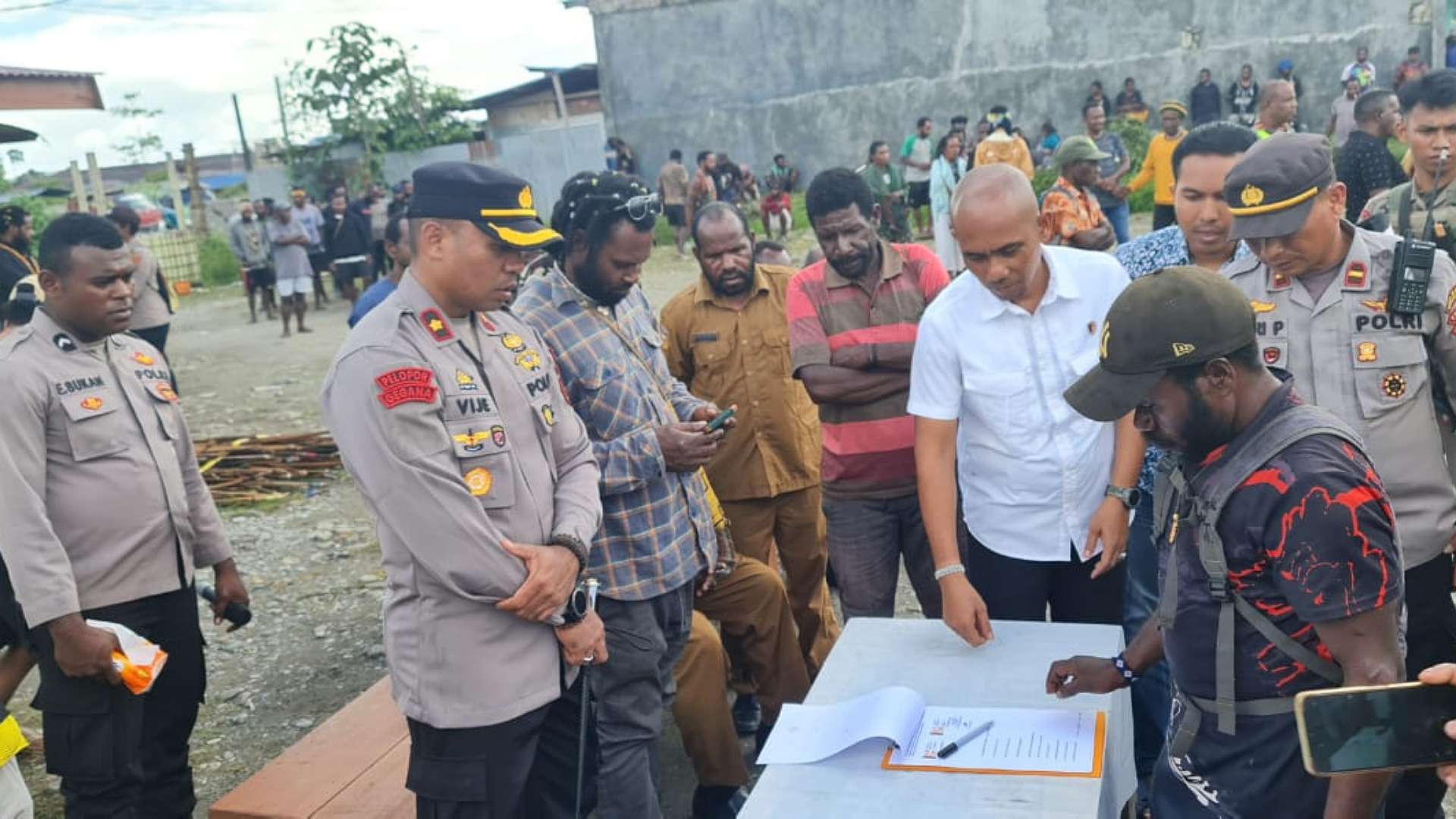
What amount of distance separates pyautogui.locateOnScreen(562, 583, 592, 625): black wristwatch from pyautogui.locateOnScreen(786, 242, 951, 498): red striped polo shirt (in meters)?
1.35

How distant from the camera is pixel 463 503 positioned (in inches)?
101

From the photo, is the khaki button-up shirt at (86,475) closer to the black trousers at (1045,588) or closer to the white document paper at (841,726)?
the white document paper at (841,726)

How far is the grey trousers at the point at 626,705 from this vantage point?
3.26 meters

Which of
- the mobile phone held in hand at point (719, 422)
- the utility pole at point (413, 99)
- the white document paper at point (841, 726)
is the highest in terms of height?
the utility pole at point (413, 99)

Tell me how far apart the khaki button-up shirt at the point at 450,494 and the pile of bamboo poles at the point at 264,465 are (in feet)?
20.1

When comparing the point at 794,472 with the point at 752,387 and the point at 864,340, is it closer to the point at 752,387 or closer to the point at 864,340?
the point at 752,387

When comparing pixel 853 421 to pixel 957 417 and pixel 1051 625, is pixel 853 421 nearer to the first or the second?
pixel 957 417

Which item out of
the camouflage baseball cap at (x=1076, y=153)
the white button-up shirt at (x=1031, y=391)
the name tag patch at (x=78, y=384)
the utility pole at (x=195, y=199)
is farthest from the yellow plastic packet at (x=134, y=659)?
the utility pole at (x=195, y=199)

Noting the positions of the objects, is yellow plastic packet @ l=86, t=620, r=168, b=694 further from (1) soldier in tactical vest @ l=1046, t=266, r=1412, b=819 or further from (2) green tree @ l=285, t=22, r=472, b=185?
(2) green tree @ l=285, t=22, r=472, b=185

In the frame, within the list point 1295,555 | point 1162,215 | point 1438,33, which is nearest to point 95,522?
point 1295,555

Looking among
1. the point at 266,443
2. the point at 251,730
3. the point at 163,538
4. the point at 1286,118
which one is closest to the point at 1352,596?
the point at 163,538

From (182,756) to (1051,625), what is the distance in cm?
283

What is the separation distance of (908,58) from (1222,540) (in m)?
24.2

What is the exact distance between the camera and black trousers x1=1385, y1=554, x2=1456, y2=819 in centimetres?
298
